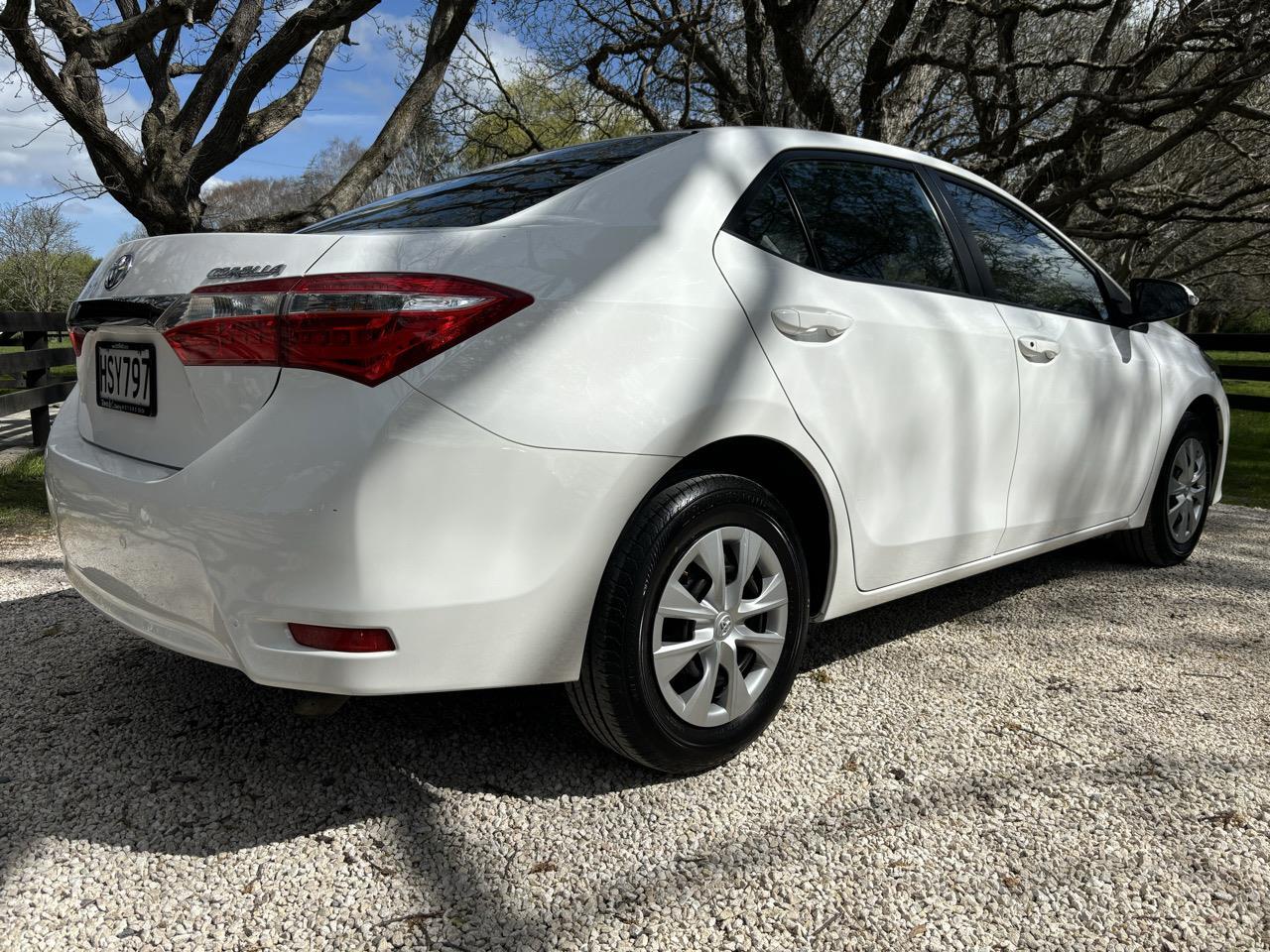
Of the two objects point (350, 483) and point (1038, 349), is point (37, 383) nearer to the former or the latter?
point (350, 483)

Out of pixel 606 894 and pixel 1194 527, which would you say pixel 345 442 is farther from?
pixel 1194 527

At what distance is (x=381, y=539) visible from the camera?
74.2 inches

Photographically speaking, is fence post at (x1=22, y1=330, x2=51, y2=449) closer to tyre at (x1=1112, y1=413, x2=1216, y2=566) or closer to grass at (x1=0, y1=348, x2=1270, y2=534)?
grass at (x1=0, y1=348, x2=1270, y2=534)

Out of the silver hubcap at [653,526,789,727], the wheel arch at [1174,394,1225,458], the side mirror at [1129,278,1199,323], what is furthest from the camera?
the wheel arch at [1174,394,1225,458]

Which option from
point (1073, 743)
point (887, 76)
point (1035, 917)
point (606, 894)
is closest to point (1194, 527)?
point (1073, 743)

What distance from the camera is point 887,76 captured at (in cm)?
828

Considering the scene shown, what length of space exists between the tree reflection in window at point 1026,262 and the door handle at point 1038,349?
0.15m

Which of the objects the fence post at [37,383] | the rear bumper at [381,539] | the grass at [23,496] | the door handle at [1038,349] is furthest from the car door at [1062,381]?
the fence post at [37,383]

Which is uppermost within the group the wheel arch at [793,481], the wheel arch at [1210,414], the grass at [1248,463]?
the wheel arch at [1210,414]

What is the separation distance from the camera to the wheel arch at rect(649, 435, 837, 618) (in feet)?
7.92

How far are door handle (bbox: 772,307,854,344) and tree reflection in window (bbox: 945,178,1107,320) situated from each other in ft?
3.32

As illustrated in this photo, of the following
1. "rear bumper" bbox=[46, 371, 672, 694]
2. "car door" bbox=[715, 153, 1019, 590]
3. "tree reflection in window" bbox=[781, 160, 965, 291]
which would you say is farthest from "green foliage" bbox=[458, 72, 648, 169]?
"rear bumper" bbox=[46, 371, 672, 694]

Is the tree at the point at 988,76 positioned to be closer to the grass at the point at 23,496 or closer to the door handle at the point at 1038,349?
the door handle at the point at 1038,349

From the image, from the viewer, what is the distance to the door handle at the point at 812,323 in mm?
2449
